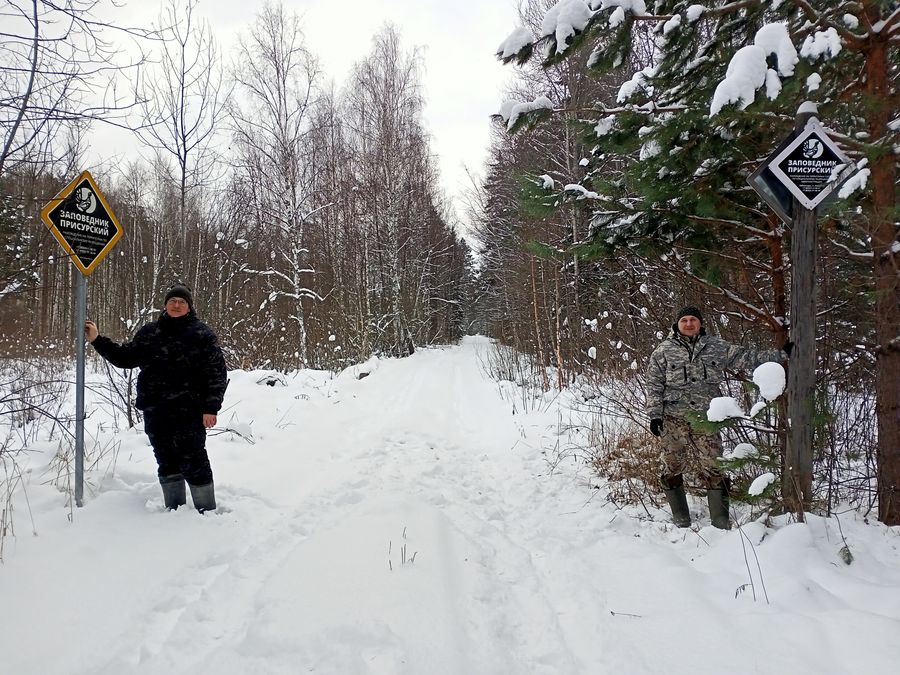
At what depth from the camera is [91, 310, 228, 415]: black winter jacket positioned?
363 cm

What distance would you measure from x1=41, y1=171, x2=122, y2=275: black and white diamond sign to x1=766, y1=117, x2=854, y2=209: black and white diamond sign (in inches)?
196

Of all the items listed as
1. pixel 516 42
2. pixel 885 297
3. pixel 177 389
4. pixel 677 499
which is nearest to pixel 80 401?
pixel 177 389

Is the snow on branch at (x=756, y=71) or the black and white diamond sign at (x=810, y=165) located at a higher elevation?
the snow on branch at (x=756, y=71)

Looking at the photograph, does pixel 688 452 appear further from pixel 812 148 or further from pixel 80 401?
pixel 80 401

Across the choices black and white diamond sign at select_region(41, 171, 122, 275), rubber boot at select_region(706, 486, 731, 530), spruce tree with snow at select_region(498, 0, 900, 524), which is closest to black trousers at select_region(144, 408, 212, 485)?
black and white diamond sign at select_region(41, 171, 122, 275)

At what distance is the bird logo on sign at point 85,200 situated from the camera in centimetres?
363

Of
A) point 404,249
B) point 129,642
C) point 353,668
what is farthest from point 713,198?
point 404,249

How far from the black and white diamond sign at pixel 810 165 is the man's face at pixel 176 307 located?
14.5ft

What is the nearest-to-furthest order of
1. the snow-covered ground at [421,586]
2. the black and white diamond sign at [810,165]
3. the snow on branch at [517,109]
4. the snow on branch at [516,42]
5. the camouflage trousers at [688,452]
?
the snow-covered ground at [421,586] → the black and white diamond sign at [810,165] → the snow on branch at [516,42] → the snow on branch at [517,109] → the camouflage trousers at [688,452]

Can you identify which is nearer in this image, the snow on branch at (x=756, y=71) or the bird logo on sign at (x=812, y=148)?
the snow on branch at (x=756, y=71)

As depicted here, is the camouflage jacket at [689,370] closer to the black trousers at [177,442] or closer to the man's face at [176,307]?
the black trousers at [177,442]

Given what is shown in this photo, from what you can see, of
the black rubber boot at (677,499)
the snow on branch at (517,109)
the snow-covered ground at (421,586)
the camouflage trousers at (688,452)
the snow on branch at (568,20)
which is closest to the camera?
the snow-covered ground at (421,586)

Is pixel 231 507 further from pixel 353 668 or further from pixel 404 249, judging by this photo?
pixel 404 249

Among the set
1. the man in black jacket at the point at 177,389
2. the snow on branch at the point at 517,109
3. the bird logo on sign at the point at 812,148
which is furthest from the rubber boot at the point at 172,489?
the bird logo on sign at the point at 812,148
